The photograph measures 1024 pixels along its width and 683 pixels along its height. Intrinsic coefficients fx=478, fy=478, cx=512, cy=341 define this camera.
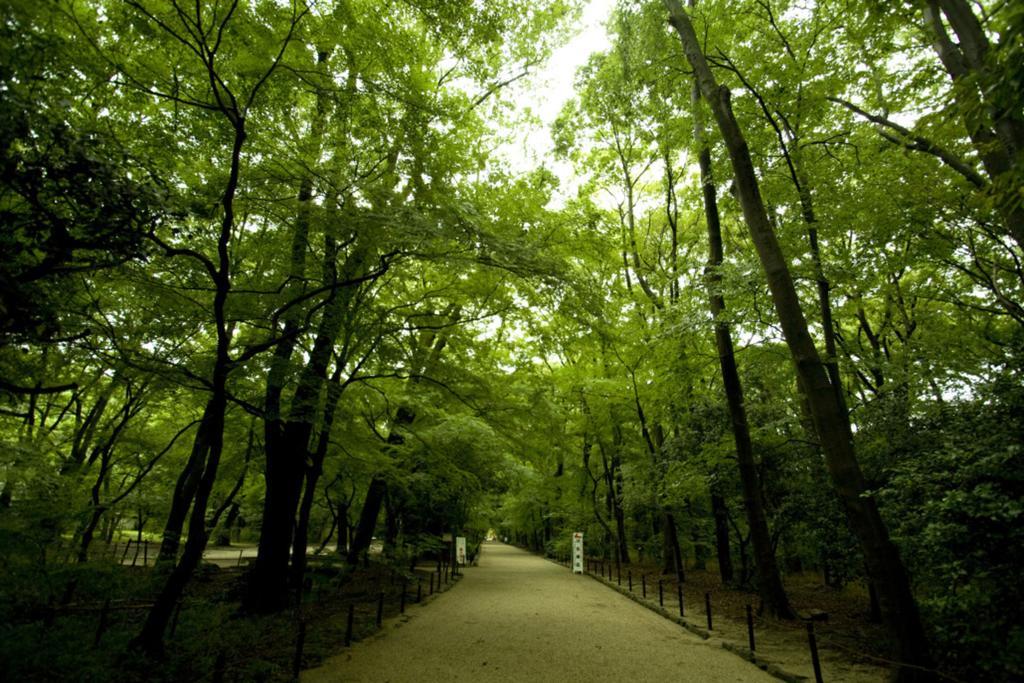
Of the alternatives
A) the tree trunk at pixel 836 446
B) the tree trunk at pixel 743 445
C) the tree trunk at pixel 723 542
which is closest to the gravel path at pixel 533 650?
the tree trunk at pixel 836 446

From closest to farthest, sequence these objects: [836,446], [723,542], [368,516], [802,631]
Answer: [836,446] < [802,631] < [723,542] < [368,516]

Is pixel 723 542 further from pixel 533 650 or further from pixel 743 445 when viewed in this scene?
pixel 533 650

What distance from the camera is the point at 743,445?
34.6ft

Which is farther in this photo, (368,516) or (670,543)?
(670,543)

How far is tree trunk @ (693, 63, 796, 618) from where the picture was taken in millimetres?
9789

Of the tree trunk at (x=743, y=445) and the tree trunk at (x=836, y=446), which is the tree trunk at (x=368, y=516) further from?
the tree trunk at (x=836, y=446)

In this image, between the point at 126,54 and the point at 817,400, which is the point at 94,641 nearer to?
the point at 126,54

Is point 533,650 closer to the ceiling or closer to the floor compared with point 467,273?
closer to the floor

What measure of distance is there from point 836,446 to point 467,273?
687 cm

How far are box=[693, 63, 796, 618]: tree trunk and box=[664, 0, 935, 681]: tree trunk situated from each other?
2701 millimetres

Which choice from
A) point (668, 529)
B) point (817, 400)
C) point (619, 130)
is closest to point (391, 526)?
point (668, 529)

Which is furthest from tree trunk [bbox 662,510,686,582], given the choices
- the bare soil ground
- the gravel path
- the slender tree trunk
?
the slender tree trunk

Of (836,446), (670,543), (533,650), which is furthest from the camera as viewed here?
(670,543)

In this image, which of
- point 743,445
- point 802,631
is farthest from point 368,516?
point 802,631
